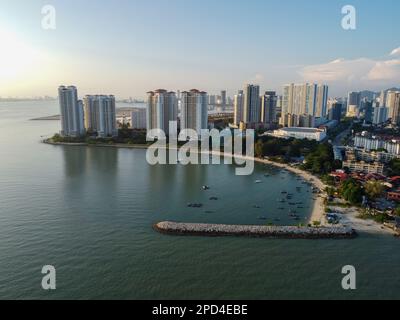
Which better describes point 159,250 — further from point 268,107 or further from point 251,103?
point 268,107

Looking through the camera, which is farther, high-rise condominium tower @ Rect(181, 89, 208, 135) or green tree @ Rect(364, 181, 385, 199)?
high-rise condominium tower @ Rect(181, 89, 208, 135)

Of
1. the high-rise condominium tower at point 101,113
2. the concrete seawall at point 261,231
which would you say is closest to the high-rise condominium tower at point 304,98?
the high-rise condominium tower at point 101,113

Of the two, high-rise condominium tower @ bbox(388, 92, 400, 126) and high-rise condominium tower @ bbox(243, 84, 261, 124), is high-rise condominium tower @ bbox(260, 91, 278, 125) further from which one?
high-rise condominium tower @ bbox(388, 92, 400, 126)

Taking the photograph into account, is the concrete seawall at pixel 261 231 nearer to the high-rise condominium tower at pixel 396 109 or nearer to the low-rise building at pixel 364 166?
the low-rise building at pixel 364 166

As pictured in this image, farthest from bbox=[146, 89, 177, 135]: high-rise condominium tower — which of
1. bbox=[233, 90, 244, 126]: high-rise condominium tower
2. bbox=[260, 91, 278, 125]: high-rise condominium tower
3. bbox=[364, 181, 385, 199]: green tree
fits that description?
bbox=[364, 181, 385, 199]: green tree

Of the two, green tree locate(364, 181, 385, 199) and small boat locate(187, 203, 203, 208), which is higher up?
green tree locate(364, 181, 385, 199)

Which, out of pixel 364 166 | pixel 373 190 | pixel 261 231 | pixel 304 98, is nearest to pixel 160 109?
pixel 364 166
